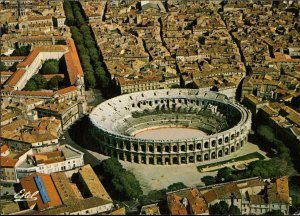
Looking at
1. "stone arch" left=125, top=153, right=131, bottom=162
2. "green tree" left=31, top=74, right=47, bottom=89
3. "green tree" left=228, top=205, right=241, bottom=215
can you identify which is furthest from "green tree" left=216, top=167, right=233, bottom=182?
"green tree" left=31, top=74, right=47, bottom=89

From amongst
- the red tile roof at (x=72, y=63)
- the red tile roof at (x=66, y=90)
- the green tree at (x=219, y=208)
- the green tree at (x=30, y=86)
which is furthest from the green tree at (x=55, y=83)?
the green tree at (x=219, y=208)

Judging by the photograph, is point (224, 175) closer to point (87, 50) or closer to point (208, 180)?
point (208, 180)

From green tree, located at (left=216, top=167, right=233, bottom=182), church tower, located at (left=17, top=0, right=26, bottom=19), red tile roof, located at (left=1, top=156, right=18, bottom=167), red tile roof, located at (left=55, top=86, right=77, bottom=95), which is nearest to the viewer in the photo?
green tree, located at (left=216, top=167, right=233, bottom=182)

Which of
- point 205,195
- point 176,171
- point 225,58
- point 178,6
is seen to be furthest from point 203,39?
point 205,195

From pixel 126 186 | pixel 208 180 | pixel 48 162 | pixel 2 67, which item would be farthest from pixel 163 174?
pixel 2 67

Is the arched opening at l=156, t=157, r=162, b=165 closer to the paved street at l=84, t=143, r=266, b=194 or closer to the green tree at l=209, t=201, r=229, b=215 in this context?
the paved street at l=84, t=143, r=266, b=194
